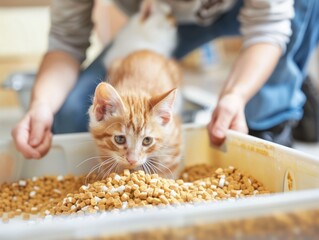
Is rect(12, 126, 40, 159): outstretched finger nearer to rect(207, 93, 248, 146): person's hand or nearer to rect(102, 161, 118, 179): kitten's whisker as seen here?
rect(102, 161, 118, 179): kitten's whisker

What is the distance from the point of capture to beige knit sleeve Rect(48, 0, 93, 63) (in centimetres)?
147

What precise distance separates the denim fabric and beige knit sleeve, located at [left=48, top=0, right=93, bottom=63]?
0.28 ft

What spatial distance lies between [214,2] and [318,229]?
103 cm

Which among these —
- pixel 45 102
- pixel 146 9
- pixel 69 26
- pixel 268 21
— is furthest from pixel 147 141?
pixel 146 9

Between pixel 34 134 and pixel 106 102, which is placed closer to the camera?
pixel 106 102

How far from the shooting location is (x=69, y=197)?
3.20 ft

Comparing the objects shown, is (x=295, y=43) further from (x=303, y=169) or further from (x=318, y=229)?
(x=318, y=229)

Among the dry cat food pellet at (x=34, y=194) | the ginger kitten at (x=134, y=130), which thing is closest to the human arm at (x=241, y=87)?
the ginger kitten at (x=134, y=130)

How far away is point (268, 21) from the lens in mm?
1277

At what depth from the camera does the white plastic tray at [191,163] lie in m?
0.60

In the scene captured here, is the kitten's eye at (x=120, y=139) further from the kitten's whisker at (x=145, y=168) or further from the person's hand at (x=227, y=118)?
the person's hand at (x=227, y=118)

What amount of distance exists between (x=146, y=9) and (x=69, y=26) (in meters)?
0.35

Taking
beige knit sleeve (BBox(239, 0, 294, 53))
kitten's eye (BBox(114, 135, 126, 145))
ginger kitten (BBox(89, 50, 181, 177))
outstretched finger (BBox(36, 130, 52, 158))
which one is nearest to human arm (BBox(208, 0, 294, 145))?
beige knit sleeve (BBox(239, 0, 294, 53))

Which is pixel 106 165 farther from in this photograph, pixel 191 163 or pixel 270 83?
pixel 270 83
